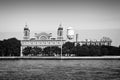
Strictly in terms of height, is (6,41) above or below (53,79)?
above

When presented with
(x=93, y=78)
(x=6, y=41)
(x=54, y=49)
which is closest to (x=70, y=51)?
(x=54, y=49)

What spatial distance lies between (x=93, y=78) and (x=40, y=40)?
85917 mm

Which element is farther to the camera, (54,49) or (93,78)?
(54,49)

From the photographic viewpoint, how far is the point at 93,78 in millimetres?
21906

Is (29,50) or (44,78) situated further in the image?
(29,50)

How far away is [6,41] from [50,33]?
2787 cm

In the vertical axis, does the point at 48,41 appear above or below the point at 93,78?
above

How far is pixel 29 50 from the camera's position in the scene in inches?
3666

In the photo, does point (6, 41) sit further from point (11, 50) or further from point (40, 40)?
point (40, 40)

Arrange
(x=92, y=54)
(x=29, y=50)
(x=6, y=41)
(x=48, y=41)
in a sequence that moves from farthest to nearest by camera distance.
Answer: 1. (x=48, y=41)
2. (x=29, y=50)
3. (x=6, y=41)
4. (x=92, y=54)

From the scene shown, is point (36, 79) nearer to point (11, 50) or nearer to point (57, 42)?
point (11, 50)

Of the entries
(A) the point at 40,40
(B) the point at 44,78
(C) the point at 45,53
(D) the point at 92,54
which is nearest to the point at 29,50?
(C) the point at 45,53

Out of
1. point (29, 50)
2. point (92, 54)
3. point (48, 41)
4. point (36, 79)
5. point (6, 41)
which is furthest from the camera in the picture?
point (48, 41)

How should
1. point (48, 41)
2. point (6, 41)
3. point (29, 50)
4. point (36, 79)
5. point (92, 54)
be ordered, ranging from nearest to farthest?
point (36, 79), point (92, 54), point (6, 41), point (29, 50), point (48, 41)
